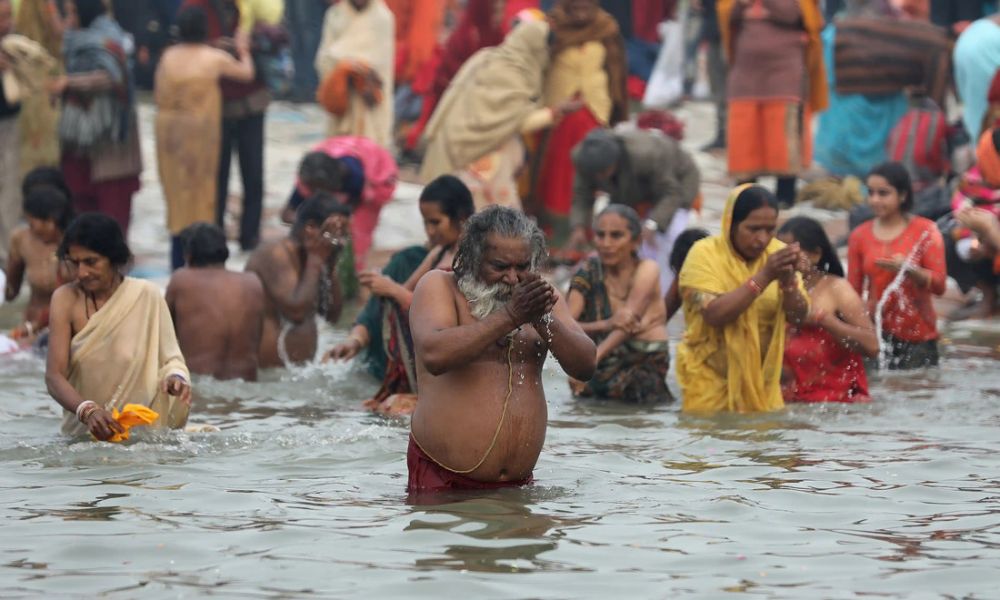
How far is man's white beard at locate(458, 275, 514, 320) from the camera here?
20.0 feet

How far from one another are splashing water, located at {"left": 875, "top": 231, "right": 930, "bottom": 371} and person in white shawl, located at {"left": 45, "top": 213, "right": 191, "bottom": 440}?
4.19m

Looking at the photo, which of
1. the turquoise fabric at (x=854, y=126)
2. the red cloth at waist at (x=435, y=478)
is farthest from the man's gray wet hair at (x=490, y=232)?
the turquoise fabric at (x=854, y=126)

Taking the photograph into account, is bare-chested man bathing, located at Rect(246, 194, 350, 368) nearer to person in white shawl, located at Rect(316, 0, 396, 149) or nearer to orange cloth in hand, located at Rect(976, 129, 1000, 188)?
orange cloth in hand, located at Rect(976, 129, 1000, 188)

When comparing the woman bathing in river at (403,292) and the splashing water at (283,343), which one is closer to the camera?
the woman bathing in river at (403,292)

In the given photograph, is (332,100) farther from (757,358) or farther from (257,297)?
(757,358)

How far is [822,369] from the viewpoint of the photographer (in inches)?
358

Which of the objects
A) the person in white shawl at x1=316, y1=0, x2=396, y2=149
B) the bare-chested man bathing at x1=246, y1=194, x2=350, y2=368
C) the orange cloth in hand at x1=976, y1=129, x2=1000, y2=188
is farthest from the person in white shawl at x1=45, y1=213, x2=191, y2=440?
the person in white shawl at x1=316, y1=0, x2=396, y2=149

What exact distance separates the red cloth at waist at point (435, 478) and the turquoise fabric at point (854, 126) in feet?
31.9

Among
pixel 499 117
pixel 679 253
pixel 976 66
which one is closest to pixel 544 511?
pixel 679 253

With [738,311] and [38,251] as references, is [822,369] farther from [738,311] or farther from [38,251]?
[38,251]

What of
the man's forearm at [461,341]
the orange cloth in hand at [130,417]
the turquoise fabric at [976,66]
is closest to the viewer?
the man's forearm at [461,341]

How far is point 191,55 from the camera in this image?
1335cm

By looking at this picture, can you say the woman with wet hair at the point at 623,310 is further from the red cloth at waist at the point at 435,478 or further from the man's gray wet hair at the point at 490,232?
the man's gray wet hair at the point at 490,232

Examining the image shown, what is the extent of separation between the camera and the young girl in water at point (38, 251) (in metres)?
10.2
